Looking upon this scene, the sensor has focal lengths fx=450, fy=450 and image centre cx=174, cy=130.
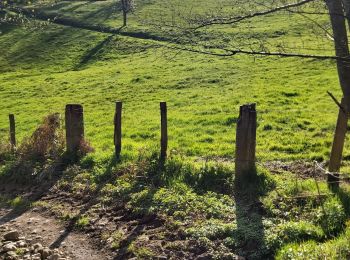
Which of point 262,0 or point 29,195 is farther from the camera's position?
point 29,195

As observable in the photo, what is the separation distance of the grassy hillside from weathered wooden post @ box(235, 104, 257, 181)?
0.99ft

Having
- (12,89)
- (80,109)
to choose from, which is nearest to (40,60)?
(12,89)

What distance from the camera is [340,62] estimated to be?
579 centimetres

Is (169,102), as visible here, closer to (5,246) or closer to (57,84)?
(57,84)

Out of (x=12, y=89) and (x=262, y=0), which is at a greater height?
(x=262, y=0)

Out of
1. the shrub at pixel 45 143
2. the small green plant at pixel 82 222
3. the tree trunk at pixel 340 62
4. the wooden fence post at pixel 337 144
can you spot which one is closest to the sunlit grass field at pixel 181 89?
the tree trunk at pixel 340 62

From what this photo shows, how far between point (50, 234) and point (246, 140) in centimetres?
383

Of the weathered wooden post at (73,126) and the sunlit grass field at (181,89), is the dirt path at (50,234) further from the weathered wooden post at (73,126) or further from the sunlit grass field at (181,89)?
the sunlit grass field at (181,89)

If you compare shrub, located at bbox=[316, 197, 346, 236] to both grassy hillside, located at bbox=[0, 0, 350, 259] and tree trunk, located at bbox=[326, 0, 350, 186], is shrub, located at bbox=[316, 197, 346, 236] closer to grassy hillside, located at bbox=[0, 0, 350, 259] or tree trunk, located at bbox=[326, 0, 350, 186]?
grassy hillside, located at bbox=[0, 0, 350, 259]

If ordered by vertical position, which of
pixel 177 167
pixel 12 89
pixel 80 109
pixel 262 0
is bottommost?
pixel 12 89

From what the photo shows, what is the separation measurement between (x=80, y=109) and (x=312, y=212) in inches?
246

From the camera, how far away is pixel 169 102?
22.0 meters

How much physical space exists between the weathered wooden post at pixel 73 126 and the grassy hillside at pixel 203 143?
0.65 m

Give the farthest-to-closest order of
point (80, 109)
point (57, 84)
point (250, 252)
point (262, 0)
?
point (57, 84) < point (80, 109) < point (250, 252) < point (262, 0)
